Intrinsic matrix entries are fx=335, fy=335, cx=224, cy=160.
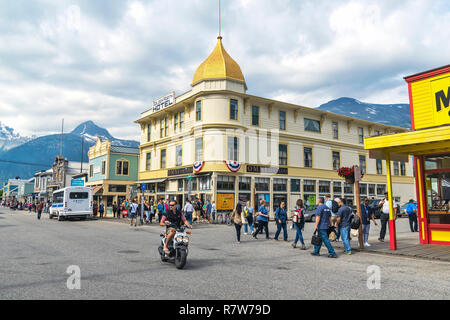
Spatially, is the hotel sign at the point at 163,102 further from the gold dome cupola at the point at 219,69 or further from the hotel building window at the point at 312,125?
the hotel building window at the point at 312,125

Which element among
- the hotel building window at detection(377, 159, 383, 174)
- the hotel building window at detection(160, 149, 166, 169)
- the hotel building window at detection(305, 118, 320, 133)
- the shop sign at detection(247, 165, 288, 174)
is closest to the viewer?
the shop sign at detection(247, 165, 288, 174)

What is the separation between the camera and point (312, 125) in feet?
119

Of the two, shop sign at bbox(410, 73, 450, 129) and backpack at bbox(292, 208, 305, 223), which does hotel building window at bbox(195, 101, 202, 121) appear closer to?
backpack at bbox(292, 208, 305, 223)

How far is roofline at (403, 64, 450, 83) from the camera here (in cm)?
1293

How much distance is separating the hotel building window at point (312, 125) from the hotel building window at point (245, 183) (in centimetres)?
966

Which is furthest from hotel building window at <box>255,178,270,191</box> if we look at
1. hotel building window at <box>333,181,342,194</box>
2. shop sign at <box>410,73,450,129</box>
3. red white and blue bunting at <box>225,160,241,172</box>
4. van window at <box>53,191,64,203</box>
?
shop sign at <box>410,73,450,129</box>

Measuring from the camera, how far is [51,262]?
29.6 feet

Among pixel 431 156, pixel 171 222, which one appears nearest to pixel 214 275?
pixel 171 222

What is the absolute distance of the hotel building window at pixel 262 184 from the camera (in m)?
31.0

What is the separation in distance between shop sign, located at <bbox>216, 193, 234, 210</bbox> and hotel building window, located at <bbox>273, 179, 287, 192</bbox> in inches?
210

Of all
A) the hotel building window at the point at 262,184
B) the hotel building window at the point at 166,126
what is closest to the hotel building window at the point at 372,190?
the hotel building window at the point at 262,184
